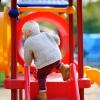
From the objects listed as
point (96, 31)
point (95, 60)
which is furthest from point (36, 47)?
point (96, 31)

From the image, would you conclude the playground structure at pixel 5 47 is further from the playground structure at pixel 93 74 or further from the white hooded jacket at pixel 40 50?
the white hooded jacket at pixel 40 50

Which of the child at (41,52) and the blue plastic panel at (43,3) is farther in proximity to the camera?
the blue plastic panel at (43,3)

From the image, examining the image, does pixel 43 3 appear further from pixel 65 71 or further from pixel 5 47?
pixel 5 47

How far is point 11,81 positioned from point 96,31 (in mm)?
14179

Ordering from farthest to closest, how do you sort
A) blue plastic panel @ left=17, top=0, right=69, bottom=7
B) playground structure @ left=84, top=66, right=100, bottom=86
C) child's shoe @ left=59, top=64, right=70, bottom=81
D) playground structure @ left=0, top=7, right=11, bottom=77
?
1. playground structure @ left=0, top=7, right=11, bottom=77
2. playground structure @ left=84, top=66, right=100, bottom=86
3. blue plastic panel @ left=17, top=0, right=69, bottom=7
4. child's shoe @ left=59, top=64, right=70, bottom=81

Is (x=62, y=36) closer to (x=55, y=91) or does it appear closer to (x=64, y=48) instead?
(x=64, y=48)

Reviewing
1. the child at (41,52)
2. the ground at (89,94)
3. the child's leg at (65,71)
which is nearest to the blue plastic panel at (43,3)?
the child at (41,52)

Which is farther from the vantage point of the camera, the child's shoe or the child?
the child's shoe

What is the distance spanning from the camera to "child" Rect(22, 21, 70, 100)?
320 cm

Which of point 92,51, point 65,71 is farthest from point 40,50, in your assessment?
point 92,51

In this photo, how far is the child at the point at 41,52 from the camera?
3.20 m

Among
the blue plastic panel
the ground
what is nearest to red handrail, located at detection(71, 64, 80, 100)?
the blue plastic panel

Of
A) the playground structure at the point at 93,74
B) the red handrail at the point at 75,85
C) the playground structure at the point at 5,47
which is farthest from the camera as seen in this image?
the playground structure at the point at 5,47

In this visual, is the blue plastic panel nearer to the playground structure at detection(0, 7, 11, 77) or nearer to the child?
the child
